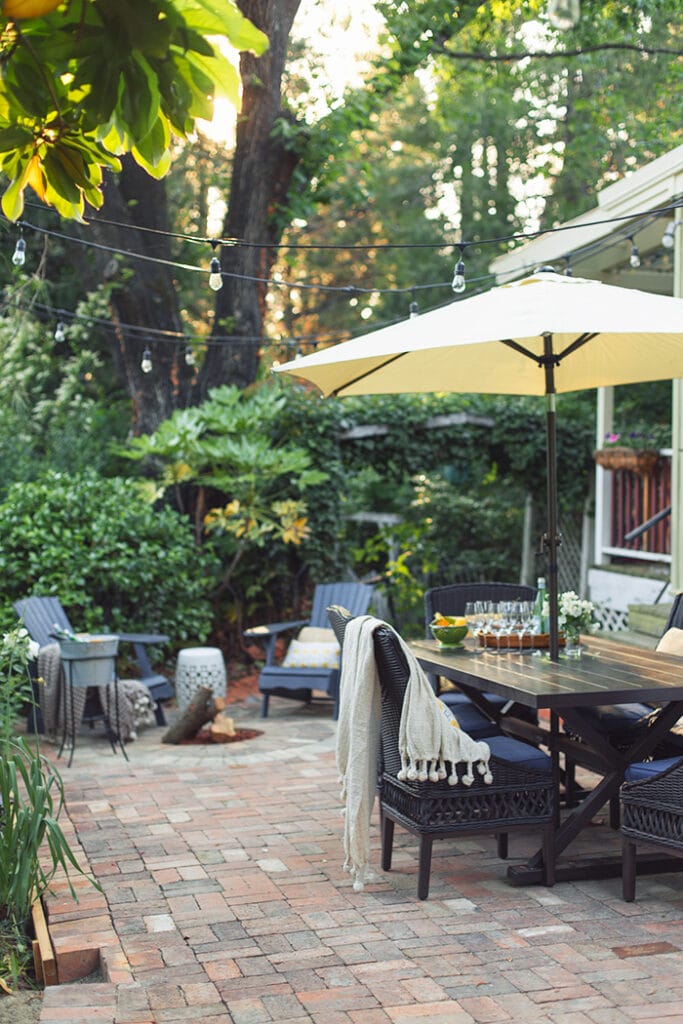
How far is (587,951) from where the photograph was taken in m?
3.48

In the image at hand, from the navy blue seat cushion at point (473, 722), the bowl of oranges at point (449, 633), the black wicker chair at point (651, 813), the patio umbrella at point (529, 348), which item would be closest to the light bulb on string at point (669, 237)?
the patio umbrella at point (529, 348)

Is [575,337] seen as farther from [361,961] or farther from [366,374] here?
[361,961]

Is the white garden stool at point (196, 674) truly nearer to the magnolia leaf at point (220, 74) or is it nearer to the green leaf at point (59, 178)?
the green leaf at point (59, 178)

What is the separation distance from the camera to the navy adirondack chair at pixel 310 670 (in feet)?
25.0

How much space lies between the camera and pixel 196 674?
24.9ft

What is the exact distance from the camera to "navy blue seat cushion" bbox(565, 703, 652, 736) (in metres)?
4.89

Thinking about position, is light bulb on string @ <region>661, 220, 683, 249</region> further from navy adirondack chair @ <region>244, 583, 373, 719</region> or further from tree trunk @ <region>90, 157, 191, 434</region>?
tree trunk @ <region>90, 157, 191, 434</region>

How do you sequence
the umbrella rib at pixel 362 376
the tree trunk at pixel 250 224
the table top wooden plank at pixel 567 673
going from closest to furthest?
the table top wooden plank at pixel 567 673 → the umbrella rib at pixel 362 376 → the tree trunk at pixel 250 224

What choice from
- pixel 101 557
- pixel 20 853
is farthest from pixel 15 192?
pixel 101 557

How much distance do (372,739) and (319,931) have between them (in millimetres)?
778

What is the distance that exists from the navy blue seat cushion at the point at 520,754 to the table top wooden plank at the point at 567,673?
0.28m

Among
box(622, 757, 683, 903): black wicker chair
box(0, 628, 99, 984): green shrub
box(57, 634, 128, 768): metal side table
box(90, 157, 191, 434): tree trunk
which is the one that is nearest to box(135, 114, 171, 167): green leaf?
box(0, 628, 99, 984): green shrub

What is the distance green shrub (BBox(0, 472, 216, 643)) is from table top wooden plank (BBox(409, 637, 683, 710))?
3.50m

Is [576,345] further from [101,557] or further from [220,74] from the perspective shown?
[101,557]
